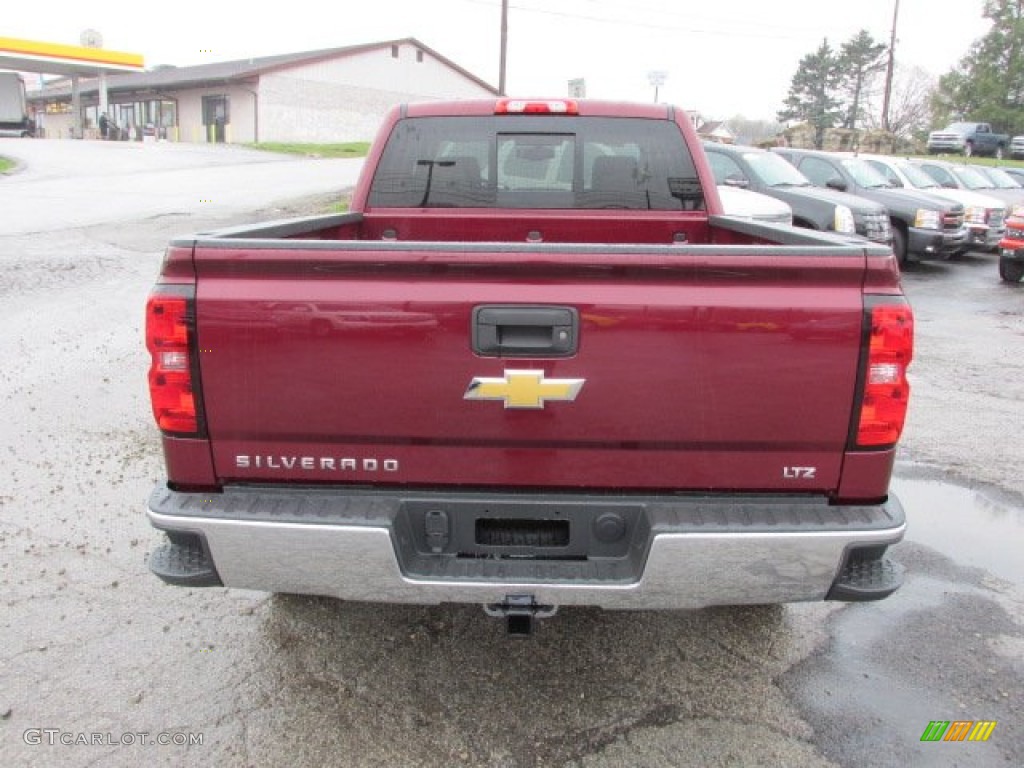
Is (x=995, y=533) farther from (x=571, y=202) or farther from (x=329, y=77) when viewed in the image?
(x=329, y=77)

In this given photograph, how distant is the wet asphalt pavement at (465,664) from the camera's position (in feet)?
8.96

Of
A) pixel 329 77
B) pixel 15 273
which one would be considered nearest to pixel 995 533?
pixel 15 273

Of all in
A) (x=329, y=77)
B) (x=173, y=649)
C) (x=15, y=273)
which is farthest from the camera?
(x=329, y=77)

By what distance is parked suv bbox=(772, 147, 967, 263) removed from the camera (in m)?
13.6

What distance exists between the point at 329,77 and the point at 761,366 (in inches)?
1982

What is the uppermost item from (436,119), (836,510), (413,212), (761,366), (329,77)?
(329,77)

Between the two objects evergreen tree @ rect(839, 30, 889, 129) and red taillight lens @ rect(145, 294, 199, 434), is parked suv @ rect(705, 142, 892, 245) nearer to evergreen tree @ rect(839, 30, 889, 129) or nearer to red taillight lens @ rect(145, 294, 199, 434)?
red taillight lens @ rect(145, 294, 199, 434)

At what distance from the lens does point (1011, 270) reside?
13.2 meters

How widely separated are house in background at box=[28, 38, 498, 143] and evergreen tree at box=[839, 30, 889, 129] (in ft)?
116

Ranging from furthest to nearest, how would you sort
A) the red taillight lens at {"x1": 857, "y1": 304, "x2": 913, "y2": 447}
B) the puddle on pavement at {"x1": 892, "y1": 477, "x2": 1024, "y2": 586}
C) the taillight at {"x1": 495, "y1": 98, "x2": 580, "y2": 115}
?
1. the taillight at {"x1": 495, "y1": 98, "x2": 580, "y2": 115}
2. the puddle on pavement at {"x1": 892, "y1": 477, "x2": 1024, "y2": 586}
3. the red taillight lens at {"x1": 857, "y1": 304, "x2": 913, "y2": 447}

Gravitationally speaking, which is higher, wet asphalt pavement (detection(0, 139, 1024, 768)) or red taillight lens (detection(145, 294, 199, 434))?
red taillight lens (detection(145, 294, 199, 434))

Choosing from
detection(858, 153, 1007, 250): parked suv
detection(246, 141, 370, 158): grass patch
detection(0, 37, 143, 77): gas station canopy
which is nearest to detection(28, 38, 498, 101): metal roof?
detection(0, 37, 143, 77): gas station canopy

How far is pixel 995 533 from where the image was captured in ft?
14.5

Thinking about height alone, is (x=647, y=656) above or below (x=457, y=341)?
below
